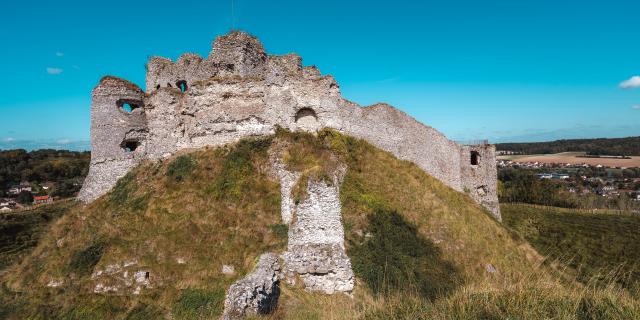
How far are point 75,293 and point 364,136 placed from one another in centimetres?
1513

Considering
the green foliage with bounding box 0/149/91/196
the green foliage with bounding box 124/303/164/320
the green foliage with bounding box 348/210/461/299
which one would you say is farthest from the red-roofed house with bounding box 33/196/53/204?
the green foliage with bounding box 348/210/461/299

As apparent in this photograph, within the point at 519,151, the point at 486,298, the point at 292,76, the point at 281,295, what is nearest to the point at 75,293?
the point at 281,295

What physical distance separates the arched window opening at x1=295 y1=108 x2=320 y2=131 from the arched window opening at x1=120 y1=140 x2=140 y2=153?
9174 mm

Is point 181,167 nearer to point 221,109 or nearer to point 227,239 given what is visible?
point 221,109

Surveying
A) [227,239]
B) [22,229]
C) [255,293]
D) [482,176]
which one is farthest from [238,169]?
[22,229]

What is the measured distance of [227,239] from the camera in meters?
14.9

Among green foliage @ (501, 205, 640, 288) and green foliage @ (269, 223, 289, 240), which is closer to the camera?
green foliage @ (269, 223, 289, 240)

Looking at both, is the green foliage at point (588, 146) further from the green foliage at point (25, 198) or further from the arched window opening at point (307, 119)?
the green foliage at point (25, 198)

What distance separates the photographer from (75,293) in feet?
44.7

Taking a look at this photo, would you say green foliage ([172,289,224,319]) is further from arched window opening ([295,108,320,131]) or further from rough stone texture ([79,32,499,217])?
arched window opening ([295,108,320,131])

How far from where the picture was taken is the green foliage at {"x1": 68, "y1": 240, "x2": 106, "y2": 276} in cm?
1437

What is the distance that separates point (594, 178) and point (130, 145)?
117m

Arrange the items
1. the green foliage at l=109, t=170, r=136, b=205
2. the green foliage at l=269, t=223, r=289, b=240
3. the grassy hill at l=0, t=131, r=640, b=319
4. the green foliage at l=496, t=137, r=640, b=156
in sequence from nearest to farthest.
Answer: the grassy hill at l=0, t=131, r=640, b=319
the green foliage at l=269, t=223, r=289, b=240
the green foliage at l=109, t=170, r=136, b=205
the green foliage at l=496, t=137, r=640, b=156

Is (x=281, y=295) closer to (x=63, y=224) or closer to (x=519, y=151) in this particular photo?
(x=63, y=224)
